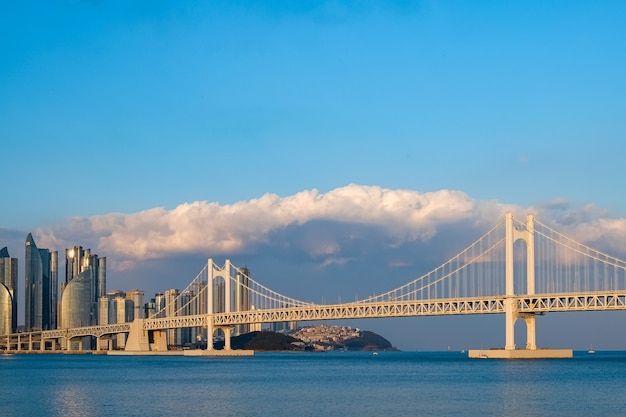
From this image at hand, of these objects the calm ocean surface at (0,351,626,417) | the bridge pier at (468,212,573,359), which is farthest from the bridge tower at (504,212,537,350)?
the calm ocean surface at (0,351,626,417)

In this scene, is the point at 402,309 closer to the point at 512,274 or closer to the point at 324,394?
the point at 512,274

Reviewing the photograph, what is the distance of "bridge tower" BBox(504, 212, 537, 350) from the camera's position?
68.0 m

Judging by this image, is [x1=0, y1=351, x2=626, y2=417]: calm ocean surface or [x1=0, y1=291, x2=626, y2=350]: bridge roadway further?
[x1=0, y1=291, x2=626, y2=350]: bridge roadway

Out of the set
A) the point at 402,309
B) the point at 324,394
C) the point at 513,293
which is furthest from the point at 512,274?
the point at 324,394

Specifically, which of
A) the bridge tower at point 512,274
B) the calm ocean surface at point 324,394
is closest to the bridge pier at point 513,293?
the bridge tower at point 512,274

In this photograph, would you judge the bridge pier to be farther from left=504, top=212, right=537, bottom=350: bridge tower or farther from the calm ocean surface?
the calm ocean surface

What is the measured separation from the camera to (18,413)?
→ 113ft

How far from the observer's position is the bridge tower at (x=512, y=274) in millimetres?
68000

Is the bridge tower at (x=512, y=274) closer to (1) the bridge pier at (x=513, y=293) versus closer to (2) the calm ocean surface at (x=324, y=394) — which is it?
(1) the bridge pier at (x=513, y=293)

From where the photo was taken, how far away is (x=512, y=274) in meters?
68.4

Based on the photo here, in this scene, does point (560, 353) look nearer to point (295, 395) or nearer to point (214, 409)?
point (295, 395)

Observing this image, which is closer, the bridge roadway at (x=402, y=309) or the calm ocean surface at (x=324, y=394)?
the calm ocean surface at (x=324, y=394)

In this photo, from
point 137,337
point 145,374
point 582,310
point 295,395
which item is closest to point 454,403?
point 295,395

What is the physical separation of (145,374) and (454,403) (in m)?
27.6
